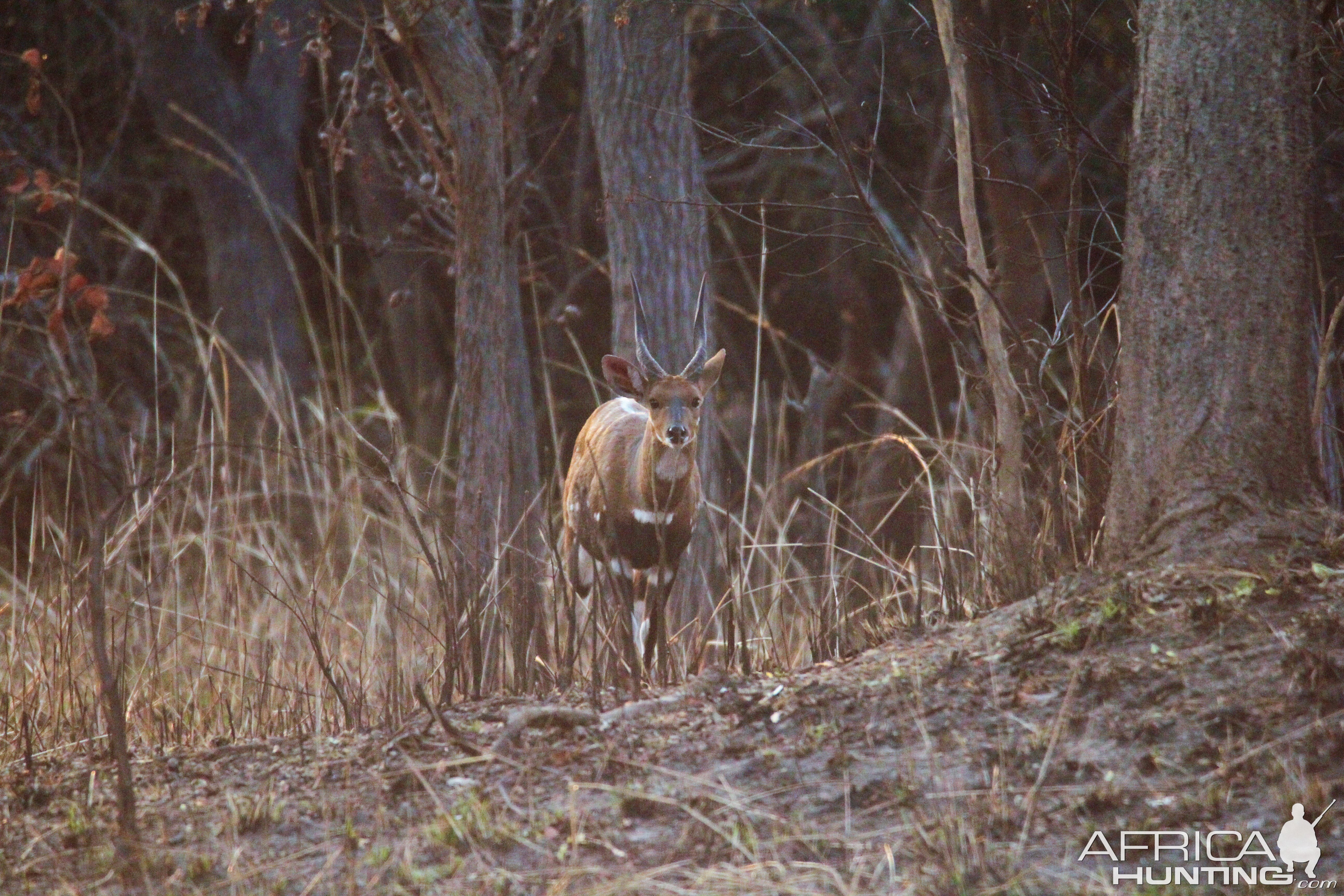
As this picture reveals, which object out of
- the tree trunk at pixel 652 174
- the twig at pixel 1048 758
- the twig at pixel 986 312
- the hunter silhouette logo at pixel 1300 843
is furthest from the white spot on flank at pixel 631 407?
the hunter silhouette logo at pixel 1300 843

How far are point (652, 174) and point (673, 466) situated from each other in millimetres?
1386

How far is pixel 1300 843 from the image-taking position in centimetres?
301

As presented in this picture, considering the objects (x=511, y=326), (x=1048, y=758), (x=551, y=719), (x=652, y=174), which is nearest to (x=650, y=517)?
(x=511, y=326)

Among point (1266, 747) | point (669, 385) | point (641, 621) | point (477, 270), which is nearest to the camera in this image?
point (1266, 747)

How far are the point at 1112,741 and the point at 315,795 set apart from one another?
77.7 inches

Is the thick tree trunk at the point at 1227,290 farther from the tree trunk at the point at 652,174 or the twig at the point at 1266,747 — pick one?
the tree trunk at the point at 652,174

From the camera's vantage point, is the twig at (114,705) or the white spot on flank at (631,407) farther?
the white spot on flank at (631,407)

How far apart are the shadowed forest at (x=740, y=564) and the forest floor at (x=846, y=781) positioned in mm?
13

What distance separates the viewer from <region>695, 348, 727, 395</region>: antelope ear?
20.4 feet

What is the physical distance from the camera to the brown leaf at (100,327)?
3.85 m

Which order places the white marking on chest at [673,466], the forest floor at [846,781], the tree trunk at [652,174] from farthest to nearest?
the tree trunk at [652,174], the white marking on chest at [673,466], the forest floor at [846,781]

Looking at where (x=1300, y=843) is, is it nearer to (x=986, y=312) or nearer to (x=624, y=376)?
(x=986, y=312)

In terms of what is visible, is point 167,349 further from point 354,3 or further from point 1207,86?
point 1207,86

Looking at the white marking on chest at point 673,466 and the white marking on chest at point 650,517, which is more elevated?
the white marking on chest at point 673,466
